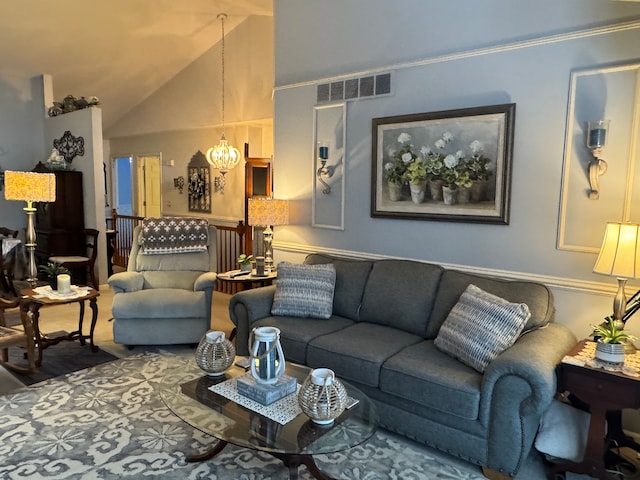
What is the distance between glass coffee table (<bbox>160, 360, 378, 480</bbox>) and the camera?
1.91 m

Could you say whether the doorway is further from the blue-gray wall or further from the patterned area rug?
the patterned area rug

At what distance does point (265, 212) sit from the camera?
13.8 feet

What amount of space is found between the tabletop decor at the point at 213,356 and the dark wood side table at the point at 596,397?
1749mm

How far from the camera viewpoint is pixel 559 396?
286 cm

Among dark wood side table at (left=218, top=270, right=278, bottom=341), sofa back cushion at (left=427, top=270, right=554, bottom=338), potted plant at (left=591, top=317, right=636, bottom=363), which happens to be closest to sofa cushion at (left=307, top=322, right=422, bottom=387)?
sofa back cushion at (left=427, top=270, right=554, bottom=338)

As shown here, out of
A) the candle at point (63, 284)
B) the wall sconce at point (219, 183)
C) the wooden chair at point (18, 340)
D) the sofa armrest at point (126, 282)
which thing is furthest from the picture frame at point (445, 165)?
the wall sconce at point (219, 183)

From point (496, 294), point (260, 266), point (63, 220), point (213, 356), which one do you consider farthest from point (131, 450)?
point (63, 220)

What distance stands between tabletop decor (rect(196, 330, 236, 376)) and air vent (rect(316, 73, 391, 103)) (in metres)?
2.40

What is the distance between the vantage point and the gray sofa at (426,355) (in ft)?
7.57

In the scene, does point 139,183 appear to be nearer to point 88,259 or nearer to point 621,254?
point 88,259

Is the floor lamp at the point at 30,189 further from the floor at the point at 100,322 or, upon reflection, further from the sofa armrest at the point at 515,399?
the sofa armrest at the point at 515,399

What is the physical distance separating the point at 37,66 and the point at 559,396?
7.72 metres

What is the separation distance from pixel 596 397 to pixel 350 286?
5.98 ft

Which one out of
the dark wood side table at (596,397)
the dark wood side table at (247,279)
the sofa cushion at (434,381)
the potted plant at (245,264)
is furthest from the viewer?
the potted plant at (245,264)
